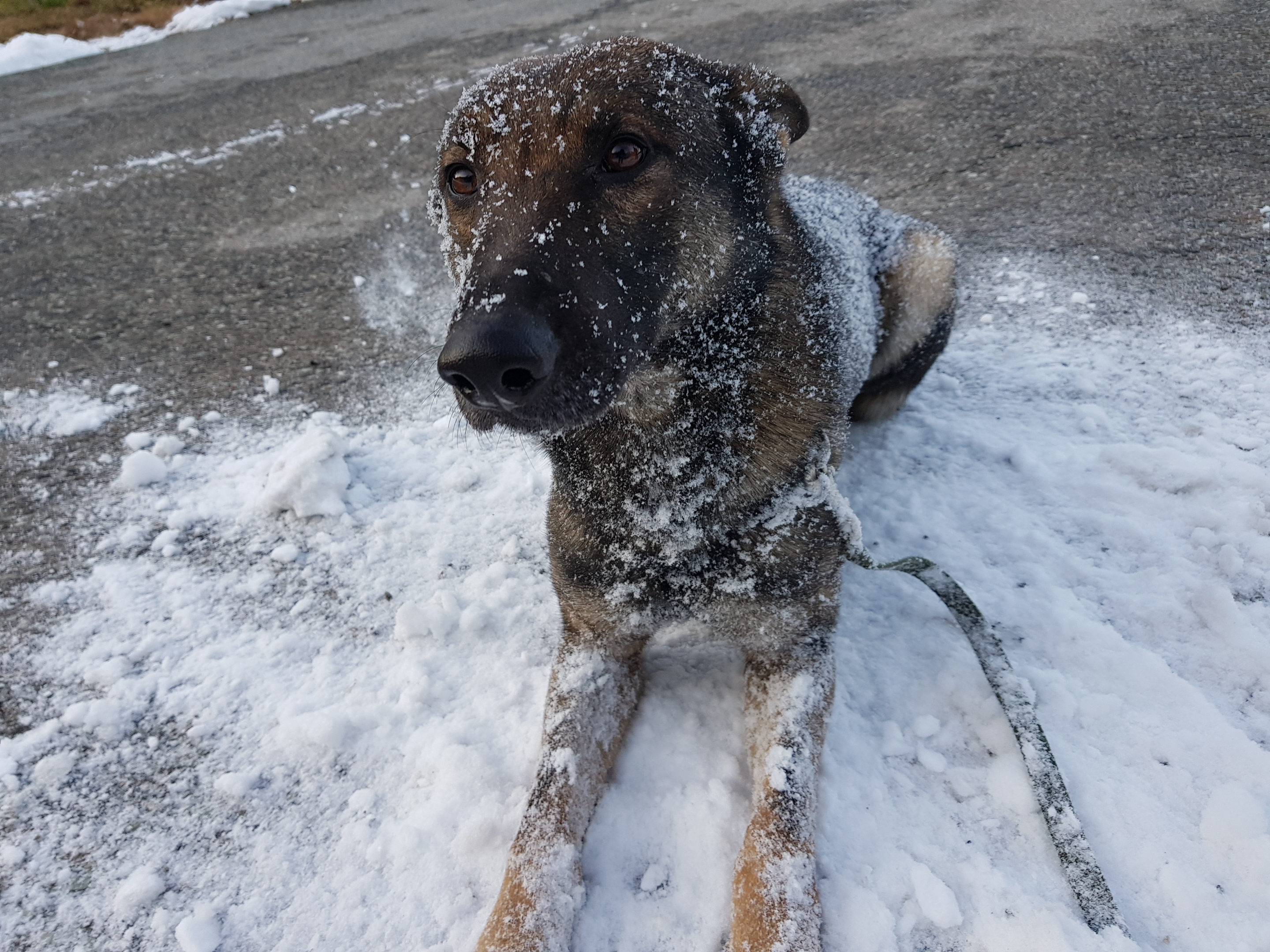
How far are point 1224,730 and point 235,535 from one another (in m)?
3.39

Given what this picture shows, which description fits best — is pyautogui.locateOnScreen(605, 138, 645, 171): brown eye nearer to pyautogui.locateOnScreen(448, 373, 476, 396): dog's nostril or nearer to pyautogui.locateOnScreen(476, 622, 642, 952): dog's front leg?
pyautogui.locateOnScreen(448, 373, 476, 396): dog's nostril

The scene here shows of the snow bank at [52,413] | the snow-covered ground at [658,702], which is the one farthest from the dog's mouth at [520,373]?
the snow bank at [52,413]

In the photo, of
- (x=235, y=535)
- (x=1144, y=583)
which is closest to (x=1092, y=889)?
(x=1144, y=583)

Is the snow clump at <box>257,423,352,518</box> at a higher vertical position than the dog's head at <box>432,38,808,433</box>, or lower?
lower

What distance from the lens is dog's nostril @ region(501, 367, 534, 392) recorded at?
54.2 inches

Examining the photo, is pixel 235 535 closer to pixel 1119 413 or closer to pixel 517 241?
pixel 517 241

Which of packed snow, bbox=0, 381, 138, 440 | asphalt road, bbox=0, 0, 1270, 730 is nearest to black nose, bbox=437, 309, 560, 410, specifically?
asphalt road, bbox=0, 0, 1270, 730

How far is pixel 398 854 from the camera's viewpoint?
1.88 meters

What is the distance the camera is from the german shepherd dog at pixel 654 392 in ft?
5.01

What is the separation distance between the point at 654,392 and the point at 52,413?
3.64 metres

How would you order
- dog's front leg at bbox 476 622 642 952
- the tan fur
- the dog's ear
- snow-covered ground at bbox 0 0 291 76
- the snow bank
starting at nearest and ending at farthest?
dog's front leg at bbox 476 622 642 952 < the dog's ear < the tan fur < the snow bank < snow-covered ground at bbox 0 0 291 76

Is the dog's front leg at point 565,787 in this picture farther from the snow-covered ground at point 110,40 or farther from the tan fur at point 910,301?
the snow-covered ground at point 110,40

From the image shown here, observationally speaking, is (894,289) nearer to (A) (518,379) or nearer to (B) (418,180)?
(A) (518,379)

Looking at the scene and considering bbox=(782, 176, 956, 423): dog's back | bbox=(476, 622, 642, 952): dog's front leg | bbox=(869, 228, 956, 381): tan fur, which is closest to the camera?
bbox=(476, 622, 642, 952): dog's front leg
